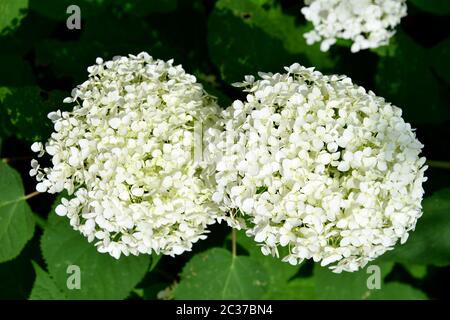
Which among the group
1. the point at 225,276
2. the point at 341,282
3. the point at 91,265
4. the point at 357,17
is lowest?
the point at 341,282

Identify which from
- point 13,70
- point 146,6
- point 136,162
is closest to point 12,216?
point 13,70

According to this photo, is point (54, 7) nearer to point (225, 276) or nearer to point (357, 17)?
point (357, 17)

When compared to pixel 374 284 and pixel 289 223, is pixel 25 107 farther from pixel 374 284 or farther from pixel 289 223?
pixel 374 284

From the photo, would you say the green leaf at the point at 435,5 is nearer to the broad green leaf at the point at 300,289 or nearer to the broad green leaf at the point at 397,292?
the broad green leaf at the point at 397,292

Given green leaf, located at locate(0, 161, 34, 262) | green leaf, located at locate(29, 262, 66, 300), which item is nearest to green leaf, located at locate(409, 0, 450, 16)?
green leaf, located at locate(0, 161, 34, 262)

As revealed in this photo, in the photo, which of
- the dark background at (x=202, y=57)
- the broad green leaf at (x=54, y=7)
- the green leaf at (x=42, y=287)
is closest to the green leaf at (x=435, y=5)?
the dark background at (x=202, y=57)

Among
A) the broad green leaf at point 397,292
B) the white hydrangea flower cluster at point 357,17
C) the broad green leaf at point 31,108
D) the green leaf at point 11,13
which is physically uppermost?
the green leaf at point 11,13
